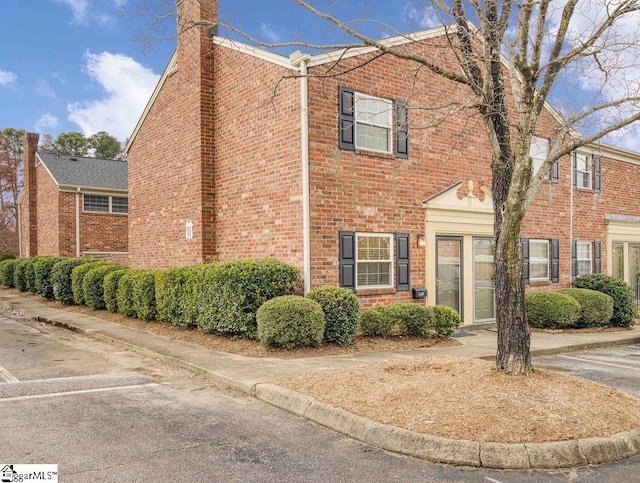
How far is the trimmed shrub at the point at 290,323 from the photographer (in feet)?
31.3

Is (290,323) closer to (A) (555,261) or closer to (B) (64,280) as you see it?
(A) (555,261)

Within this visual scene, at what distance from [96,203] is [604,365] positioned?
2383cm

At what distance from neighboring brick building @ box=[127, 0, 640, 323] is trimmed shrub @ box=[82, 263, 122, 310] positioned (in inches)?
41.0

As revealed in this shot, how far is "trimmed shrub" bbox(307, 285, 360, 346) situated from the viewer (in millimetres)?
10211

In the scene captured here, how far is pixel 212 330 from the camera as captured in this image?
11.3 meters

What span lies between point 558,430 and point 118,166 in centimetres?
2980

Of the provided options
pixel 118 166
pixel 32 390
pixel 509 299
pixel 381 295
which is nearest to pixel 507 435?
pixel 509 299

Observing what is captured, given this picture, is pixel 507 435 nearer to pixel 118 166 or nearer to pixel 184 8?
pixel 184 8

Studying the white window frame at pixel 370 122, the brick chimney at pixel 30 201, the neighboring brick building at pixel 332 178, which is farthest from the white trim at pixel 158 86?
the brick chimney at pixel 30 201

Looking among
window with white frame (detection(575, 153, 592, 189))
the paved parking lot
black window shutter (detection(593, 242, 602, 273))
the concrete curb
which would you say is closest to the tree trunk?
the concrete curb

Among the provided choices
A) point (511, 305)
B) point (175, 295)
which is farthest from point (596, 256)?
point (175, 295)

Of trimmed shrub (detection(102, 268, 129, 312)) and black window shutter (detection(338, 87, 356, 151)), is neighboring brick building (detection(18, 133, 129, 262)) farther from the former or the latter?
black window shutter (detection(338, 87, 356, 151))

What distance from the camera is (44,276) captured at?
21359 mm

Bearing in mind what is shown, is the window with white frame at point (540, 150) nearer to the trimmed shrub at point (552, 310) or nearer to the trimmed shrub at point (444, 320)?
the trimmed shrub at point (552, 310)
